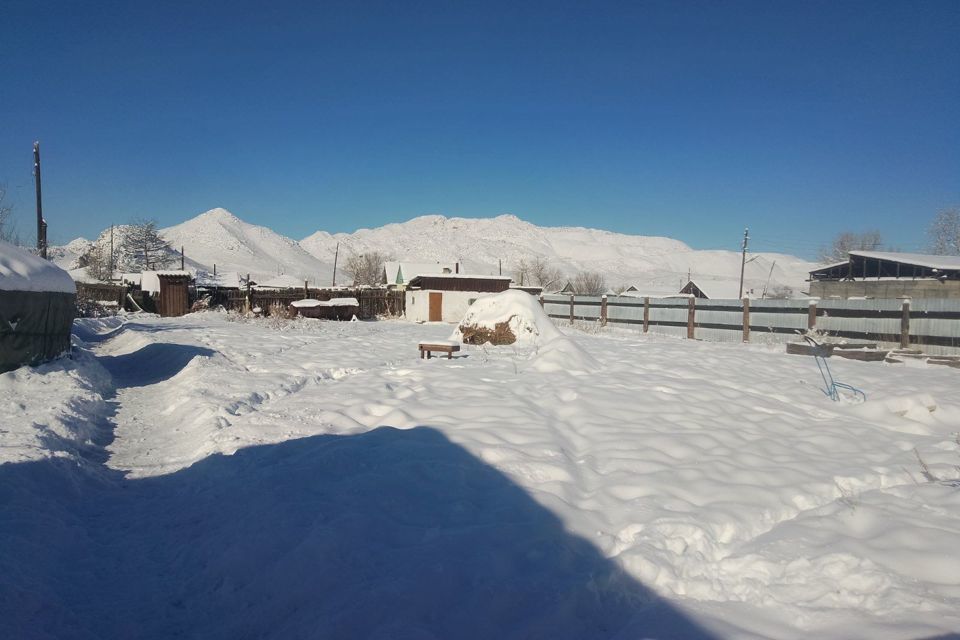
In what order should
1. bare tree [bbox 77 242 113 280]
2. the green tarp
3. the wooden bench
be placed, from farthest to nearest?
bare tree [bbox 77 242 113 280] < the wooden bench < the green tarp

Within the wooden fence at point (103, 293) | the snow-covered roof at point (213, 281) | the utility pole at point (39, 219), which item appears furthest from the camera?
the snow-covered roof at point (213, 281)

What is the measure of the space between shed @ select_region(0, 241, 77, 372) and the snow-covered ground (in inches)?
26.4

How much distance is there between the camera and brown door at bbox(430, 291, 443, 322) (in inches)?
1139

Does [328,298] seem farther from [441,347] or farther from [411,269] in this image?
[441,347]

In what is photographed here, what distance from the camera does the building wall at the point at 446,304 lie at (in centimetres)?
2895

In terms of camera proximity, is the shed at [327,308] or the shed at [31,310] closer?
the shed at [31,310]

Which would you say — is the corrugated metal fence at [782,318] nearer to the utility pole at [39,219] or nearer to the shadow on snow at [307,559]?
the shadow on snow at [307,559]

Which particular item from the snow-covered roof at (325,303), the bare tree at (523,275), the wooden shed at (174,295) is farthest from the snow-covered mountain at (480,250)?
the snow-covered roof at (325,303)

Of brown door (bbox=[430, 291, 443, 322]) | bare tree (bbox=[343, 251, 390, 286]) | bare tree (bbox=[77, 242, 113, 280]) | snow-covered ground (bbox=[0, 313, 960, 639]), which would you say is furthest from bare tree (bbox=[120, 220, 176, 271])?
snow-covered ground (bbox=[0, 313, 960, 639])

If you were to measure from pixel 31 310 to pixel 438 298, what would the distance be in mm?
20659

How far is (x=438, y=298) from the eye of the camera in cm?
2900

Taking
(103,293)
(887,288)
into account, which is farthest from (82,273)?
(887,288)

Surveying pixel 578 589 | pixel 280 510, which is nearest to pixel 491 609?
pixel 578 589

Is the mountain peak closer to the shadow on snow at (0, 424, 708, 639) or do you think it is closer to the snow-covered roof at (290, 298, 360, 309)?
the snow-covered roof at (290, 298, 360, 309)
